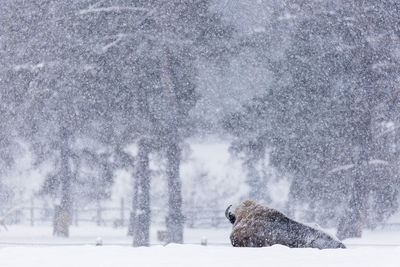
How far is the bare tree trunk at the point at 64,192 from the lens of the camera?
91.0ft

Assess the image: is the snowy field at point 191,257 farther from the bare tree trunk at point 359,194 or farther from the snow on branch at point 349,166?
the snow on branch at point 349,166

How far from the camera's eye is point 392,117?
25.2 meters

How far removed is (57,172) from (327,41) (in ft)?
40.6

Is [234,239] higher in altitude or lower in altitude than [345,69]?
lower

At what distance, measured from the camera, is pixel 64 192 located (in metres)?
28.7

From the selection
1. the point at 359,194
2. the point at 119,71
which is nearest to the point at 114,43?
the point at 119,71

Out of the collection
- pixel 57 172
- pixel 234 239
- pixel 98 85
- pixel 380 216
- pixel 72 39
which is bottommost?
pixel 234 239

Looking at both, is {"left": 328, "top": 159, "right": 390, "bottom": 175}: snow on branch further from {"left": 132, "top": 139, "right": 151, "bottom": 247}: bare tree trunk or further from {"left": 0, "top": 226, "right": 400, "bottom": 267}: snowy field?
{"left": 0, "top": 226, "right": 400, "bottom": 267}: snowy field

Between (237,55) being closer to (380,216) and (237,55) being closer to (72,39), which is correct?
(72,39)

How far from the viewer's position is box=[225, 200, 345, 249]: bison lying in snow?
904 centimetres

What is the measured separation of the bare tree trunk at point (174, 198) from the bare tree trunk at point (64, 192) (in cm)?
466

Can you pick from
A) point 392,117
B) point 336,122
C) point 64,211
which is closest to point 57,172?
point 64,211

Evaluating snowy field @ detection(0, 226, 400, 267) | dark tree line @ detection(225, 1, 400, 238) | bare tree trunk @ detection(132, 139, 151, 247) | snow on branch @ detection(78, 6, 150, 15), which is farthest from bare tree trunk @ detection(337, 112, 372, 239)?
snowy field @ detection(0, 226, 400, 267)

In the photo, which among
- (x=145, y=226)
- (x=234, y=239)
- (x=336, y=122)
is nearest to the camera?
(x=234, y=239)
